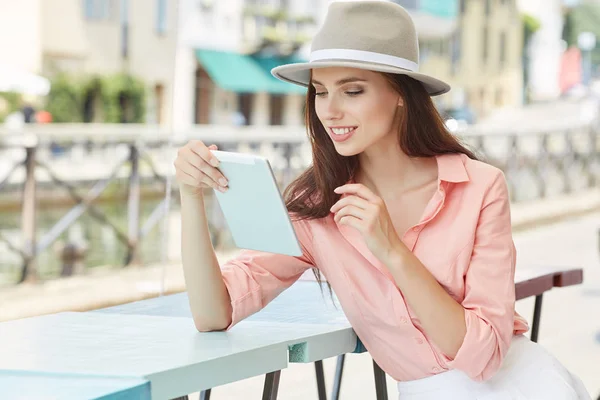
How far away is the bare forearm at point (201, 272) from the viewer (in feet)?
6.56

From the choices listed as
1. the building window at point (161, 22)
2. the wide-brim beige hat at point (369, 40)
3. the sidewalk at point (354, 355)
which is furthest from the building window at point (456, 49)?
the wide-brim beige hat at point (369, 40)

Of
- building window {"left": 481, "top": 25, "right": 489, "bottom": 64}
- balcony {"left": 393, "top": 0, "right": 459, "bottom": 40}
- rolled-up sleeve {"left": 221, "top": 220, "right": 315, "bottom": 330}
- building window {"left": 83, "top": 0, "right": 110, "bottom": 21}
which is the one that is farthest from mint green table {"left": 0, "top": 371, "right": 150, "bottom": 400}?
building window {"left": 481, "top": 25, "right": 489, "bottom": 64}

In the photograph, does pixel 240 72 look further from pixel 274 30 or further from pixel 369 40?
pixel 369 40

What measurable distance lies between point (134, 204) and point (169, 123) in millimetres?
1747

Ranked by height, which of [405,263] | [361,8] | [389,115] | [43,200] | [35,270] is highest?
[361,8]

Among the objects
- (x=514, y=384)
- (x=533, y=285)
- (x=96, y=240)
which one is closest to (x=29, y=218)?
(x=96, y=240)

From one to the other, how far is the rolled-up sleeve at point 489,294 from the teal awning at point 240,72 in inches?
842

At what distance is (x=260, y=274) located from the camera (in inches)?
85.4

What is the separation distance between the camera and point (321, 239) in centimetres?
211

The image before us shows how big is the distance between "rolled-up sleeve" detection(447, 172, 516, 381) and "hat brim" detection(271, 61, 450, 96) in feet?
0.73

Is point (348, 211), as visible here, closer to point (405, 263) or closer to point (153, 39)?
point (405, 263)

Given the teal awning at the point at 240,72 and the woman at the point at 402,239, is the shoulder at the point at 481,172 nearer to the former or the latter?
the woman at the point at 402,239

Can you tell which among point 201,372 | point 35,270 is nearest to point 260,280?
point 201,372

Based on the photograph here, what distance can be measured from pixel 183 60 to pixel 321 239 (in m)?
21.8
